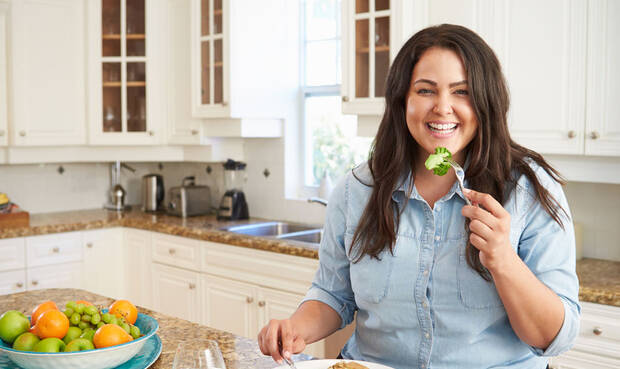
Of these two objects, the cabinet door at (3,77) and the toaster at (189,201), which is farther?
the toaster at (189,201)

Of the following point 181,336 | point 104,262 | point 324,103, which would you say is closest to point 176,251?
point 104,262

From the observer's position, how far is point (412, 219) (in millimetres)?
1465

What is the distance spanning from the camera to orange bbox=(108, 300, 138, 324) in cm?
143

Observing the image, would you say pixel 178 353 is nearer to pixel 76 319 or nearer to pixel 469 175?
pixel 76 319

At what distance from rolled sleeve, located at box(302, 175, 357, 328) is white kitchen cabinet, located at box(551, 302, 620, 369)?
1005mm

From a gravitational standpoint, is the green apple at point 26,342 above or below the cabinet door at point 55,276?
above

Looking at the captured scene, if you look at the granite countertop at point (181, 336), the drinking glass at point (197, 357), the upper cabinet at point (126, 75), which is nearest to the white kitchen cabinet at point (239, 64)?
the upper cabinet at point (126, 75)

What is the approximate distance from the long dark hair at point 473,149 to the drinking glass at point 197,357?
50 cm

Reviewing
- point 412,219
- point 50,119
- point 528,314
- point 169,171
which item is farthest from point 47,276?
point 528,314

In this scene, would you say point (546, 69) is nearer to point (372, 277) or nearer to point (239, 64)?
point (372, 277)

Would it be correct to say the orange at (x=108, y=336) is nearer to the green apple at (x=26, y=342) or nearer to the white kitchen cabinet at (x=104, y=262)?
the green apple at (x=26, y=342)

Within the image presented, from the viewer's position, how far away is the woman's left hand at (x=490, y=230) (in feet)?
3.97

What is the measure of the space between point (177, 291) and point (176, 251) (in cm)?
22

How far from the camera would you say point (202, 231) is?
3.42m
